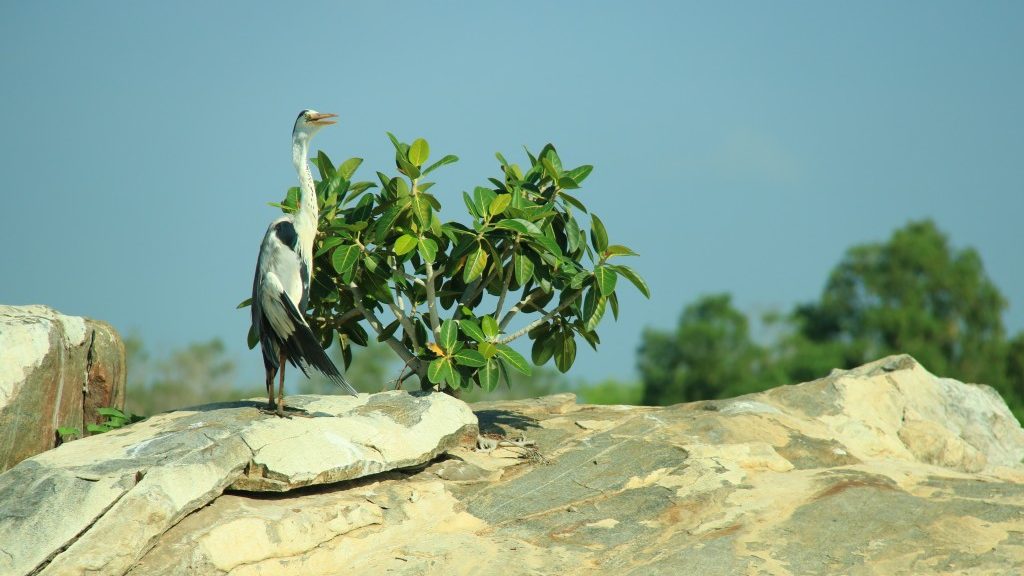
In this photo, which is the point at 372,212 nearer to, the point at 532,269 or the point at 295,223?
the point at 295,223

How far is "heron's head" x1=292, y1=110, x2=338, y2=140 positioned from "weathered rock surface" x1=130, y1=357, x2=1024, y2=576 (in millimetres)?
2561

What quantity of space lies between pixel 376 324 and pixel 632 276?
2013mm

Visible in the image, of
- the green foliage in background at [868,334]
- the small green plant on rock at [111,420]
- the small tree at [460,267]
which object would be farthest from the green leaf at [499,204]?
the green foliage in background at [868,334]

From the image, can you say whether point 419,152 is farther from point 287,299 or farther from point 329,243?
point 287,299

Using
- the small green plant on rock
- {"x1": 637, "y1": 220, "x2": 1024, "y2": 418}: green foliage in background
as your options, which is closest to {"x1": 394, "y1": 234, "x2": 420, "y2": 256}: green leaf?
the small green plant on rock

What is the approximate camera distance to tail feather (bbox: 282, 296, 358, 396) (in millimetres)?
6789

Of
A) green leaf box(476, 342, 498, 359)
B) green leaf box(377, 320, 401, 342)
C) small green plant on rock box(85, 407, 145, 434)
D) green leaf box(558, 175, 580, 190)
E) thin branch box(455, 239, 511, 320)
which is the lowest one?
small green plant on rock box(85, 407, 145, 434)

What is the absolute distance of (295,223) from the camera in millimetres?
7176

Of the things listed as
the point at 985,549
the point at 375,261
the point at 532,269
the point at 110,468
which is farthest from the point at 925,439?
the point at 110,468

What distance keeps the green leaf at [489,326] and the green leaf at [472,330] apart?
0.03 m

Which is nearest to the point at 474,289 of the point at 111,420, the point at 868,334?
the point at 111,420

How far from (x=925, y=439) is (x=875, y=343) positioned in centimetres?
2251

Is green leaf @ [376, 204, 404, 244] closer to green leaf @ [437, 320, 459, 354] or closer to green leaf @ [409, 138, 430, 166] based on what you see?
green leaf @ [409, 138, 430, 166]

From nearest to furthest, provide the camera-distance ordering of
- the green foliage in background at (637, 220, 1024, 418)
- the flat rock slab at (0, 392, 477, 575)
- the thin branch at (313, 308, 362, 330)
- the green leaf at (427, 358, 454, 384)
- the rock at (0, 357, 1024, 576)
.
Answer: the flat rock slab at (0, 392, 477, 575) → the rock at (0, 357, 1024, 576) → the green leaf at (427, 358, 454, 384) → the thin branch at (313, 308, 362, 330) → the green foliage in background at (637, 220, 1024, 418)
